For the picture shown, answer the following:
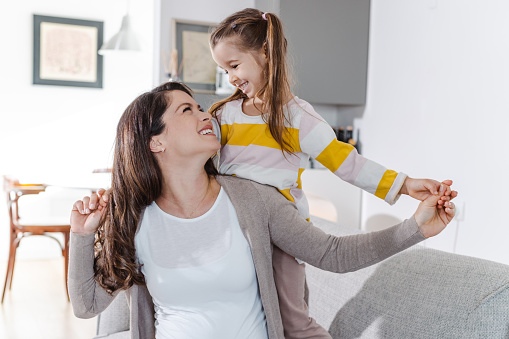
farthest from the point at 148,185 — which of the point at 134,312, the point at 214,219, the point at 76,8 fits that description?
the point at 76,8

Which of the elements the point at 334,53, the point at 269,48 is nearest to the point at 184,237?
the point at 269,48

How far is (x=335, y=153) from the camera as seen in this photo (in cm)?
133

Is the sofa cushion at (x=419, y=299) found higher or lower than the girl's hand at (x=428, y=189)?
lower

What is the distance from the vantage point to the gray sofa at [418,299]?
112 cm

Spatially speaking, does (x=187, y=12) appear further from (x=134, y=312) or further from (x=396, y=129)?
(x=134, y=312)

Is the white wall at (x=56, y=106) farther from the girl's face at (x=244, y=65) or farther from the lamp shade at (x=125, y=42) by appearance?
the girl's face at (x=244, y=65)

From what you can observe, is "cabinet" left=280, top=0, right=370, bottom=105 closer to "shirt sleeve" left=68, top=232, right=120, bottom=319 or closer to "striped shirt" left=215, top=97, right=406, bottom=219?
"striped shirt" left=215, top=97, right=406, bottom=219

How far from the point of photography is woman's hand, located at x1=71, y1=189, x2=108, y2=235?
1252 mm

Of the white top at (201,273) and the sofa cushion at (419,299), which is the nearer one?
the sofa cushion at (419,299)

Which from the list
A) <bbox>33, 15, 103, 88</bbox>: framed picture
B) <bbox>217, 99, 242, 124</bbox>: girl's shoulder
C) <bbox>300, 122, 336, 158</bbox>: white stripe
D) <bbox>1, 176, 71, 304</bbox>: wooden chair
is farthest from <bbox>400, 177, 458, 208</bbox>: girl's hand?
<bbox>33, 15, 103, 88</bbox>: framed picture

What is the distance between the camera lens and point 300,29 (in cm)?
330

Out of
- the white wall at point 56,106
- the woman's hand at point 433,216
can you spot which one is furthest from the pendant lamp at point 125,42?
the woman's hand at point 433,216

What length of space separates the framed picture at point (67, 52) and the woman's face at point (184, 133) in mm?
3551

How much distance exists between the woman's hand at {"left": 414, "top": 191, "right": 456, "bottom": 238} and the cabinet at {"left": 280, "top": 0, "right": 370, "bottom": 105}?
2.24 metres
